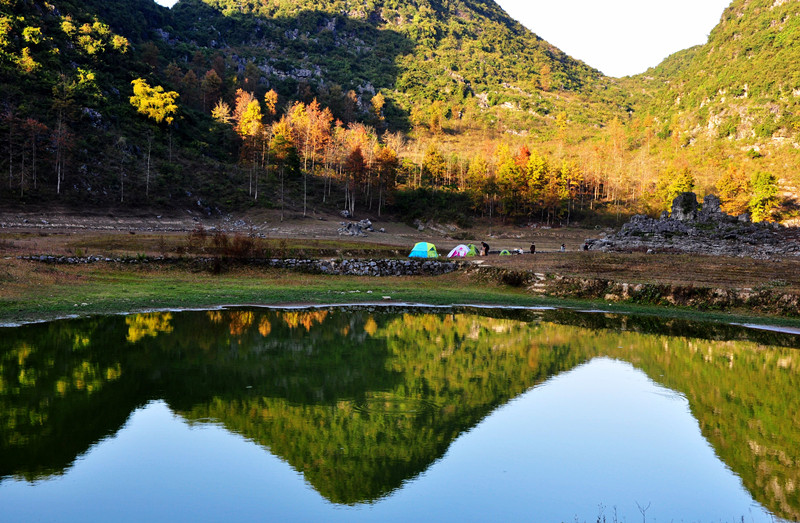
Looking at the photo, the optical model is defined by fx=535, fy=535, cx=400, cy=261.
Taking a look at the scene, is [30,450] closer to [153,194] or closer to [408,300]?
[408,300]

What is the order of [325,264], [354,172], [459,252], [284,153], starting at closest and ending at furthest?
1. [325,264]
2. [459,252]
3. [354,172]
4. [284,153]

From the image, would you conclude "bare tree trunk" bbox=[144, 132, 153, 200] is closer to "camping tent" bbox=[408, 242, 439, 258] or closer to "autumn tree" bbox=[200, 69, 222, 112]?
"camping tent" bbox=[408, 242, 439, 258]

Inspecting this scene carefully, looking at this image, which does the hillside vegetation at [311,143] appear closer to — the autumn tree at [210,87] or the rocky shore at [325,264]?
the autumn tree at [210,87]

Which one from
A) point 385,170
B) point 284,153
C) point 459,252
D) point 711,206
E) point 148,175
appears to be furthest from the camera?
point 284,153

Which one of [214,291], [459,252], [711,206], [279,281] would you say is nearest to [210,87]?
[459,252]

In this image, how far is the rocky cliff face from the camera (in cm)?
5291

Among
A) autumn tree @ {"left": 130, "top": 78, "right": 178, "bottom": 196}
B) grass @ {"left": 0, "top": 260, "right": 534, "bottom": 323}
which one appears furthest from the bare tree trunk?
grass @ {"left": 0, "top": 260, "right": 534, "bottom": 323}

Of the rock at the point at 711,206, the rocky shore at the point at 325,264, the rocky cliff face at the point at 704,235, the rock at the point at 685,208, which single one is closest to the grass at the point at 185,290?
the rocky shore at the point at 325,264

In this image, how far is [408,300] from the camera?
103 feet

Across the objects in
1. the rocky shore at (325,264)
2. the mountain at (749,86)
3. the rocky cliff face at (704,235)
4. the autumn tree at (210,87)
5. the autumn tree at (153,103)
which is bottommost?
the rocky shore at (325,264)

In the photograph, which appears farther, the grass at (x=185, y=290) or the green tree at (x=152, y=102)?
the green tree at (x=152, y=102)

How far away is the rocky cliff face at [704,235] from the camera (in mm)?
52906

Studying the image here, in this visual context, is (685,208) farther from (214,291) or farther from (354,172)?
(214,291)

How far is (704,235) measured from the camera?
59094 millimetres
